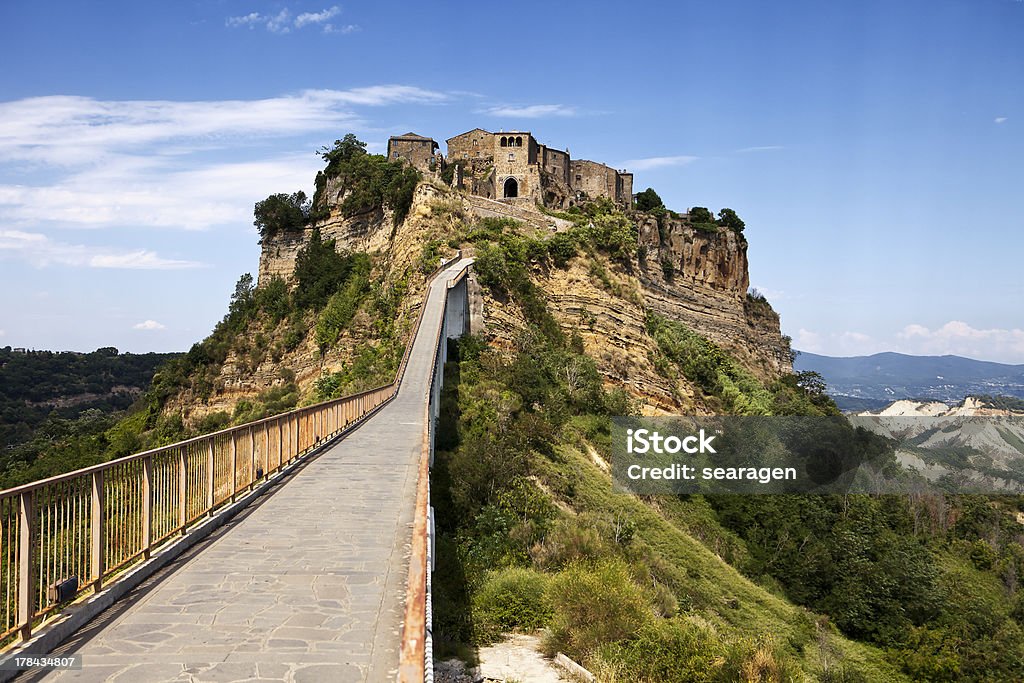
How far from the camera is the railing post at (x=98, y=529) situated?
273 inches

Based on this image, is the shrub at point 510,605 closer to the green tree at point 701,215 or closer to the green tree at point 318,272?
the green tree at point 318,272

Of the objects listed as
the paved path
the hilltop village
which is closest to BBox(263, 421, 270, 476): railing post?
the paved path

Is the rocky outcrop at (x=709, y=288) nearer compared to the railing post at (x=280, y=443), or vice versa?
the railing post at (x=280, y=443)

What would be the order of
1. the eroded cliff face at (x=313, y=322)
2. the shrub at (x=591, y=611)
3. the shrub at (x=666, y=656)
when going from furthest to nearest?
the eroded cliff face at (x=313, y=322) → the shrub at (x=591, y=611) → the shrub at (x=666, y=656)

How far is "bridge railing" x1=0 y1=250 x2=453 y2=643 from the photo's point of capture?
6031 millimetres

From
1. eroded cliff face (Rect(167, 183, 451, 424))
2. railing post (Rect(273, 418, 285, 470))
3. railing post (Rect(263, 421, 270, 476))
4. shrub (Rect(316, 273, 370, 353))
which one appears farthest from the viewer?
shrub (Rect(316, 273, 370, 353))

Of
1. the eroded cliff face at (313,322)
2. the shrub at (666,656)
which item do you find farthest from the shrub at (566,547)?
the eroded cliff face at (313,322)

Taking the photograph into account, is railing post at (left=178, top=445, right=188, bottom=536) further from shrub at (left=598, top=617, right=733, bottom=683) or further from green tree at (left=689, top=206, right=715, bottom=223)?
green tree at (left=689, top=206, right=715, bottom=223)

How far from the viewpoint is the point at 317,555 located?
8.41 meters

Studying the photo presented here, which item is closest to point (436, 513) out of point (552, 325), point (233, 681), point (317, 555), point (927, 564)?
point (317, 555)

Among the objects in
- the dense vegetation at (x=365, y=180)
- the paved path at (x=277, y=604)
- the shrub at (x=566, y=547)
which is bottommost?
the shrub at (x=566, y=547)

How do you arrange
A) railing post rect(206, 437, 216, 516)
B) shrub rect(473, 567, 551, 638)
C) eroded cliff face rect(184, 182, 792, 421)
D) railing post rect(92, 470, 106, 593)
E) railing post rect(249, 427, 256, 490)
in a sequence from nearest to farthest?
railing post rect(92, 470, 106, 593)
railing post rect(206, 437, 216, 516)
shrub rect(473, 567, 551, 638)
railing post rect(249, 427, 256, 490)
eroded cliff face rect(184, 182, 792, 421)

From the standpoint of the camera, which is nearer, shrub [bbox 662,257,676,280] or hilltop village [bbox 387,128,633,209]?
hilltop village [bbox 387,128,633,209]

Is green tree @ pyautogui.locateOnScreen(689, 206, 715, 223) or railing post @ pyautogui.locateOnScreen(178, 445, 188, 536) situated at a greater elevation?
green tree @ pyautogui.locateOnScreen(689, 206, 715, 223)
